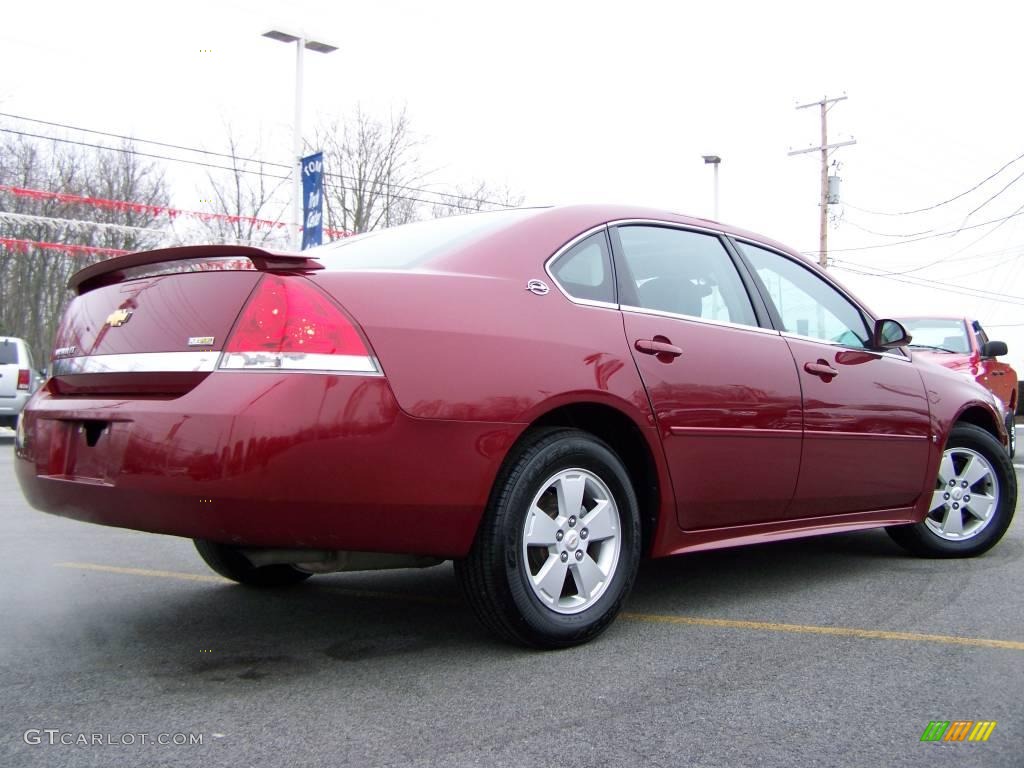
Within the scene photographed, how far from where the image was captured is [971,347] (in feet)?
35.6

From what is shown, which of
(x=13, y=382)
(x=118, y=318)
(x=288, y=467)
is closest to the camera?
(x=288, y=467)

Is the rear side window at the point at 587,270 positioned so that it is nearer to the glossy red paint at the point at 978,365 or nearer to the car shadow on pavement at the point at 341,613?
the car shadow on pavement at the point at 341,613

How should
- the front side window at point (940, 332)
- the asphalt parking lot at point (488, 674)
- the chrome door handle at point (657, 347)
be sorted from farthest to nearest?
1. the front side window at point (940, 332)
2. the chrome door handle at point (657, 347)
3. the asphalt parking lot at point (488, 674)

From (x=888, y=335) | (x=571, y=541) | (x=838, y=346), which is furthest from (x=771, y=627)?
(x=888, y=335)

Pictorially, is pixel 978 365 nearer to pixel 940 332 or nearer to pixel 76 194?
pixel 940 332

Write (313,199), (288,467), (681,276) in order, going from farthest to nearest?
1. (313,199)
2. (681,276)
3. (288,467)

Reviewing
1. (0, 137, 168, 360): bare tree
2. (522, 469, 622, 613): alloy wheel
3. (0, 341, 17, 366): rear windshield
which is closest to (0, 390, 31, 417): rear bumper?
(0, 341, 17, 366): rear windshield

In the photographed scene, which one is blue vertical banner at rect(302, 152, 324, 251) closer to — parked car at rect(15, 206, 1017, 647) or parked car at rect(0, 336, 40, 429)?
parked car at rect(0, 336, 40, 429)

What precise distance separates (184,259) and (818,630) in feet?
8.23

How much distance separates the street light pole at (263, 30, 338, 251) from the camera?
16.5 metres

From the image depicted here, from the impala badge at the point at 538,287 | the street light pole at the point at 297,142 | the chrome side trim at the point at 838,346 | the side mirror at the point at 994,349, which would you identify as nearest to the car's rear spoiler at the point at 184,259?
the impala badge at the point at 538,287

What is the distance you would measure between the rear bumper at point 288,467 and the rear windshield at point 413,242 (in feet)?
1.83

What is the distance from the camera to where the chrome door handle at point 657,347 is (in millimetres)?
3516

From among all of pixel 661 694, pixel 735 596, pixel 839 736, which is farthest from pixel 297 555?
pixel 735 596
